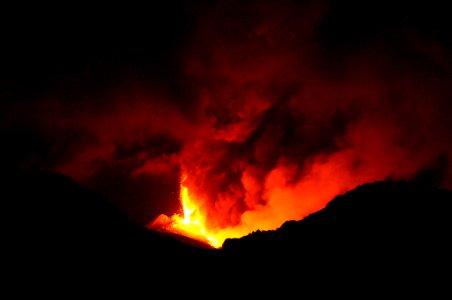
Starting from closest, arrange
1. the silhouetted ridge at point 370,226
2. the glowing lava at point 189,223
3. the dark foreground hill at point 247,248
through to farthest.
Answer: the dark foreground hill at point 247,248 < the silhouetted ridge at point 370,226 < the glowing lava at point 189,223

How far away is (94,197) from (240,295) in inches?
208

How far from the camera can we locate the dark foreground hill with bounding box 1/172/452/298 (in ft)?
24.0

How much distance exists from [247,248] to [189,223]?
15.0m

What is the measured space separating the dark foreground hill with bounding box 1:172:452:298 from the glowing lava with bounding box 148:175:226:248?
12.1 meters

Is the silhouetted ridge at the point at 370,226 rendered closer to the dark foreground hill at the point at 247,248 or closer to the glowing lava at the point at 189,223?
the dark foreground hill at the point at 247,248

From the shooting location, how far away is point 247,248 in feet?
30.3

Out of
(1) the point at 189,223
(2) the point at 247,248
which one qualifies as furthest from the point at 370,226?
(1) the point at 189,223

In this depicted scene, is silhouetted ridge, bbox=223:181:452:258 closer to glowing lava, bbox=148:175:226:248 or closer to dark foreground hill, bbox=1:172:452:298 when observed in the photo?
dark foreground hill, bbox=1:172:452:298

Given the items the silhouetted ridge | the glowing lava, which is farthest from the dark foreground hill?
the glowing lava

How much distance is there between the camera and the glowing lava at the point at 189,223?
861 inches

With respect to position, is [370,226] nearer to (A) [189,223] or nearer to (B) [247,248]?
(B) [247,248]

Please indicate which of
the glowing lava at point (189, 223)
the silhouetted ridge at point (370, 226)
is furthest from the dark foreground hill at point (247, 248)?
the glowing lava at point (189, 223)

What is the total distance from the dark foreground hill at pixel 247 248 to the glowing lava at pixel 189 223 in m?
12.1

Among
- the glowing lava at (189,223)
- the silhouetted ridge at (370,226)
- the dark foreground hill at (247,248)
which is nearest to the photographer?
the dark foreground hill at (247,248)
